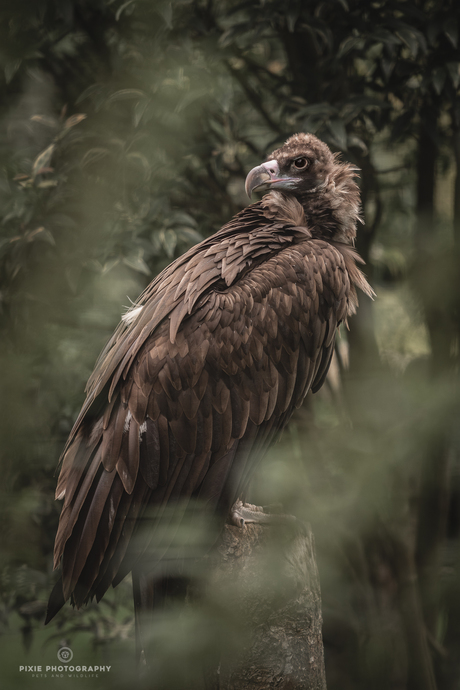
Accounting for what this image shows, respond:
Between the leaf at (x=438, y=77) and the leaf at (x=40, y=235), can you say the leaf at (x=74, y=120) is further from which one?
the leaf at (x=438, y=77)

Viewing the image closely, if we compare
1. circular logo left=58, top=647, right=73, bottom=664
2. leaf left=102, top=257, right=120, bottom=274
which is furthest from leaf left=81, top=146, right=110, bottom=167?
circular logo left=58, top=647, right=73, bottom=664

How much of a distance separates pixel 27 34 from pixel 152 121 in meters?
0.32

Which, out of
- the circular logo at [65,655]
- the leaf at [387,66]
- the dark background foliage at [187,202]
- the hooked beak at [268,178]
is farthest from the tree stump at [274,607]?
the leaf at [387,66]

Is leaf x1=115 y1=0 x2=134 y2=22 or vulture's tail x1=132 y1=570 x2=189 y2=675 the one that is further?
leaf x1=115 y1=0 x2=134 y2=22

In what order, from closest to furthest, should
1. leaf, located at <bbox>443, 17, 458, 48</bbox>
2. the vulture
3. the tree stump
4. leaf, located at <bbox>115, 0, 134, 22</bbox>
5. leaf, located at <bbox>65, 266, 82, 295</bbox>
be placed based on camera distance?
the tree stump → the vulture → leaf, located at <bbox>115, 0, 134, 22</bbox> → leaf, located at <bbox>65, 266, 82, 295</bbox> → leaf, located at <bbox>443, 17, 458, 48</bbox>

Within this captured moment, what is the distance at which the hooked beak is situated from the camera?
127 cm

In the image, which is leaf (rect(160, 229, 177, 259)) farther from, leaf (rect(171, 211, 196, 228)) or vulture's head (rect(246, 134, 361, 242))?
vulture's head (rect(246, 134, 361, 242))

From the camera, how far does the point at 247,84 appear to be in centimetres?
169

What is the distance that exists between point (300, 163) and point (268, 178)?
0.26ft

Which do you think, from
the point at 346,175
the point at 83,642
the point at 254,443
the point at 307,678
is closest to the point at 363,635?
the point at 307,678

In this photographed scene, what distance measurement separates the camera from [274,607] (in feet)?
2.74

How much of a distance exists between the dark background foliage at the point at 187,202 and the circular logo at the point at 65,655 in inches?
0.5

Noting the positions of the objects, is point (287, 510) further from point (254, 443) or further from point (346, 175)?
point (346, 175)

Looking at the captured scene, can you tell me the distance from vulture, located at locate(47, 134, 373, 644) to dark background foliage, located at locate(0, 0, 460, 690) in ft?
0.38
